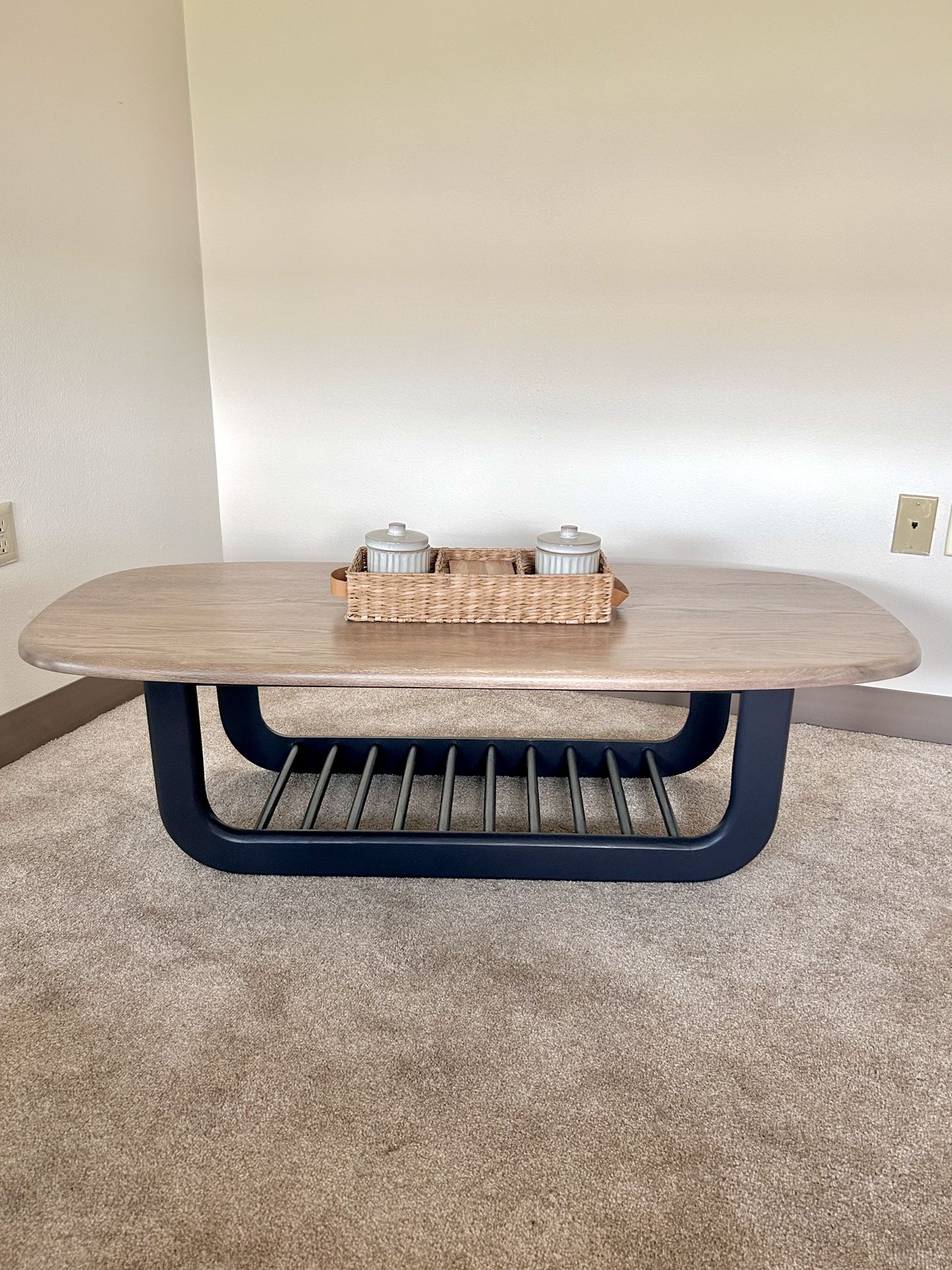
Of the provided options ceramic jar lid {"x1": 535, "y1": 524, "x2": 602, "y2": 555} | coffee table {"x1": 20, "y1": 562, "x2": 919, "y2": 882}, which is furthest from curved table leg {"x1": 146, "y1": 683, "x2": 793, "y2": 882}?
ceramic jar lid {"x1": 535, "y1": 524, "x2": 602, "y2": 555}

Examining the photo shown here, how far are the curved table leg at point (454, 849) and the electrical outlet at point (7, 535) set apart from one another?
79cm

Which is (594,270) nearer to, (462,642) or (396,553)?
(396,553)

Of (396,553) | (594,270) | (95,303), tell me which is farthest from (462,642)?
(95,303)

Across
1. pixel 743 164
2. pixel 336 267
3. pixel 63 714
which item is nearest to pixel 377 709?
pixel 63 714

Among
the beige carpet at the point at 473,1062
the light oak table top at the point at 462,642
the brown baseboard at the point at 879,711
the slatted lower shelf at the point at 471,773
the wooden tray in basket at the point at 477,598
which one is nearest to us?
the beige carpet at the point at 473,1062

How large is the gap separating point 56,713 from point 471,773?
102cm

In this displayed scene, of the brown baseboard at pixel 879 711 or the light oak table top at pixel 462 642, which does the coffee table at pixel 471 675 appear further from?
the brown baseboard at pixel 879 711

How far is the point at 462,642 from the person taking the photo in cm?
122

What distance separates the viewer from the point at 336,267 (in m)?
2.30

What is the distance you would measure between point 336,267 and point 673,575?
52.3 inches

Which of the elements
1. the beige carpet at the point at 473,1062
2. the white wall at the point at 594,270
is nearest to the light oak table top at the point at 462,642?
the beige carpet at the point at 473,1062

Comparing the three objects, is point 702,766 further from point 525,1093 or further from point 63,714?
point 63,714

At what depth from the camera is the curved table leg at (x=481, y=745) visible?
1.75 m

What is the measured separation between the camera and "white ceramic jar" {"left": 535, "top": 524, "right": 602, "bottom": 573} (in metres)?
1.38
